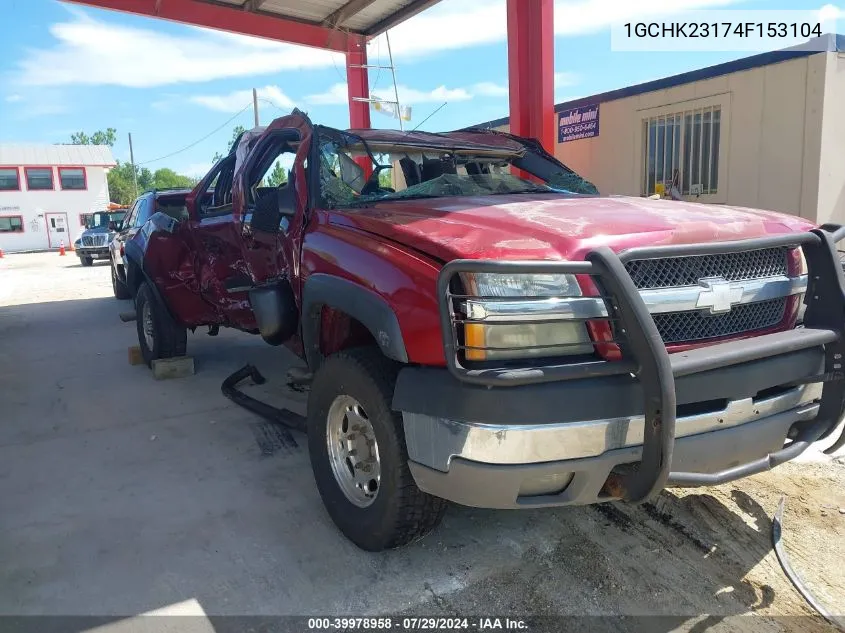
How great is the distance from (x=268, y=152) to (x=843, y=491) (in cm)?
395

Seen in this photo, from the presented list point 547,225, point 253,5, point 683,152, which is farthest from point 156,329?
point 683,152

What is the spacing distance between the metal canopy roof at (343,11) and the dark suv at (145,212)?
4160 millimetres

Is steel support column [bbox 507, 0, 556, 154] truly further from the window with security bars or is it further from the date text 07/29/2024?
the date text 07/29/2024

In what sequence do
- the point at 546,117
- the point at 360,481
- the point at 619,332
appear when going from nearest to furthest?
the point at 619,332, the point at 360,481, the point at 546,117

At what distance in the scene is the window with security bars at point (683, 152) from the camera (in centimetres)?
934

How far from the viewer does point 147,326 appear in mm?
6328

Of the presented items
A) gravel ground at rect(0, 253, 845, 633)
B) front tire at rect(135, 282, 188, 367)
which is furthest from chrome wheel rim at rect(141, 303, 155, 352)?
gravel ground at rect(0, 253, 845, 633)

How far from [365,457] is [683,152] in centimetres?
855

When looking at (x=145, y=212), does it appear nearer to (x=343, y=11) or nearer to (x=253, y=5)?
(x=253, y=5)

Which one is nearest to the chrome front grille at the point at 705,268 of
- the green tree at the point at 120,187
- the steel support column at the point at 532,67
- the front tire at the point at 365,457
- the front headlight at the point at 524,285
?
the front headlight at the point at 524,285

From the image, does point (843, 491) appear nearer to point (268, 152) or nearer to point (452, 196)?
point (452, 196)

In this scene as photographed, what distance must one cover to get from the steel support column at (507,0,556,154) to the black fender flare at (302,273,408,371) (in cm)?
542

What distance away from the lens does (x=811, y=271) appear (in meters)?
2.65

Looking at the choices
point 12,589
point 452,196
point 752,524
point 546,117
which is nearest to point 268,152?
point 452,196
